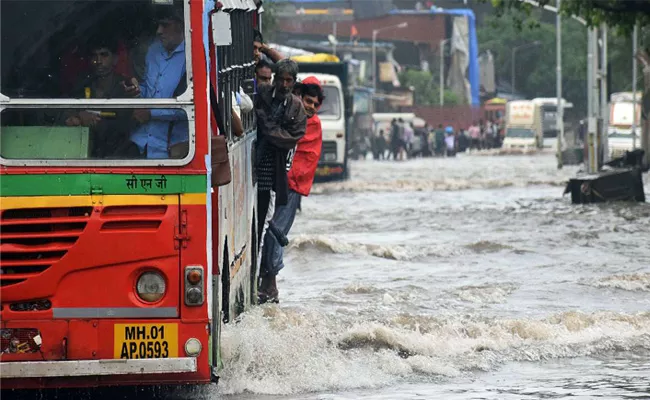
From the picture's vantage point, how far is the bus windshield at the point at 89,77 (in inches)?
313

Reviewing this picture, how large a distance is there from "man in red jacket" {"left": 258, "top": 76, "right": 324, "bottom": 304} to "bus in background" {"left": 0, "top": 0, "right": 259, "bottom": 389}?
4.90 meters

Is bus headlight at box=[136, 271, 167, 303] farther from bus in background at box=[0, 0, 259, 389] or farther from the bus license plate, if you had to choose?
the bus license plate

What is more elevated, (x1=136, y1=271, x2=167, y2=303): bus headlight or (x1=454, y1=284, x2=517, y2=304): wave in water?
(x1=136, y1=271, x2=167, y2=303): bus headlight

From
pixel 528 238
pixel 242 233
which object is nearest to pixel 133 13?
pixel 242 233

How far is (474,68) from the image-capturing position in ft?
390

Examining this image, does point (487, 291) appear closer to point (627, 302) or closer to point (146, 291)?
point (627, 302)

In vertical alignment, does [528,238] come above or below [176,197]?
below

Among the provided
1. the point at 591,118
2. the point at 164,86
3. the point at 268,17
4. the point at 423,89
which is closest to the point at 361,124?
the point at 423,89

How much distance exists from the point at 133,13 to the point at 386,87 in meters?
102

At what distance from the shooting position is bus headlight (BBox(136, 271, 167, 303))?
7.98 metres

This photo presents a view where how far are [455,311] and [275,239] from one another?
1.70 meters

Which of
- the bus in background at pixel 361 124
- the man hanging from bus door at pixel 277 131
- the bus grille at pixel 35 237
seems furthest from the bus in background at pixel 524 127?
the bus grille at pixel 35 237

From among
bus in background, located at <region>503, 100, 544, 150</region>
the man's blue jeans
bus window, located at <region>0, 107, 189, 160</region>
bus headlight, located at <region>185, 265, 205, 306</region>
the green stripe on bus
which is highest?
bus window, located at <region>0, 107, 189, 160</region>

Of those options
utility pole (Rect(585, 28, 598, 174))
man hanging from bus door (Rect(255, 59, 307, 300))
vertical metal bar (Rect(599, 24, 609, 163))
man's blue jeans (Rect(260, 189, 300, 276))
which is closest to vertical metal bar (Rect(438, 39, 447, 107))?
utility pole (Rect(585, 28, 598, 174))
